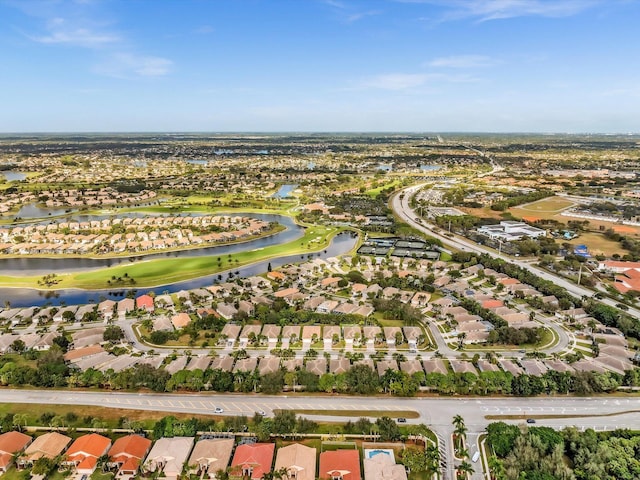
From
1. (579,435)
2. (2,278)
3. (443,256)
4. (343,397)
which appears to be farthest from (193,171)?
(579,435)

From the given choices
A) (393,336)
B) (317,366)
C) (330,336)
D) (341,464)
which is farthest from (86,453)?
(393,336)

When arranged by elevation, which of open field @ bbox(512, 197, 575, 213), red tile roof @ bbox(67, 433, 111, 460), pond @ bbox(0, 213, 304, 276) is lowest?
pond @ bbox(0, 213, 304, 276)

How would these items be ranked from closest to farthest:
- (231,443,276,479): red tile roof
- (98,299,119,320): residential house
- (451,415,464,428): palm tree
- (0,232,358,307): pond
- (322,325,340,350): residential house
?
(231,443,276,479): red tile roof < (451,415,464,428): palm tree < (322,325,340,350): residential house < (98,299,119,320): residential house < (0,232,358,307): pond

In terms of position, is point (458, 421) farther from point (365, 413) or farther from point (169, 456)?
point (169, 456)

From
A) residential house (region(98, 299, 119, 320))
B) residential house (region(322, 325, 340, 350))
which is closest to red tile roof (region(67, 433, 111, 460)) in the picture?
residential house (region(322, 325, 340, 350))

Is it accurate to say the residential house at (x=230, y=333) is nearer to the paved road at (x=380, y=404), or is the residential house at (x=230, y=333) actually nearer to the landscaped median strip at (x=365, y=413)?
the paved road at (x=380, y=404)

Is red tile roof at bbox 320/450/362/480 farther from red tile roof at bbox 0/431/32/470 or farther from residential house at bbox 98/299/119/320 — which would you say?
residential house at bbox 98/299/119/320
